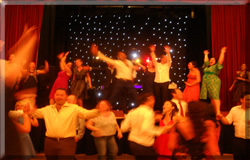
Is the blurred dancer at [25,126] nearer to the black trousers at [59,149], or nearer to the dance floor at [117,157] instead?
the black trousers at [59,149]

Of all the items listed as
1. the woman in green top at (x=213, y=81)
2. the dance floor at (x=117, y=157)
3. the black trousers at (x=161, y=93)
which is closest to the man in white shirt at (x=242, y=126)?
the dance floor at (x=117, y=157)

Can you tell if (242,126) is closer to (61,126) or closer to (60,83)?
(61,126)

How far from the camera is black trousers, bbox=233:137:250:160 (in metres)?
3.19

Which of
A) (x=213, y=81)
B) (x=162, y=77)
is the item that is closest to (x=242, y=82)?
(x=213, y=81)

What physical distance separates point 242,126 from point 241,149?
33cm

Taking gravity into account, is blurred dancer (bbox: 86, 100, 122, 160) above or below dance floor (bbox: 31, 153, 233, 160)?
above

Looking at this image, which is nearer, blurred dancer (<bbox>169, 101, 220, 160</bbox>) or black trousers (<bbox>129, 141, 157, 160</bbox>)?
blurred dancer (<bbox>169, 101, 220, 160</bbox>)

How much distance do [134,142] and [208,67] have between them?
11.6 ft

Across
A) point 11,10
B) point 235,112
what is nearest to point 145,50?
point 11,10

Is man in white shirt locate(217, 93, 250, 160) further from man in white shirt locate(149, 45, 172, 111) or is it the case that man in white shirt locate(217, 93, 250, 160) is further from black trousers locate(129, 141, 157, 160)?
man in white shirt locate(149, 45, 172, 111)

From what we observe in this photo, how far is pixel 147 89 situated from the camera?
5.64 m

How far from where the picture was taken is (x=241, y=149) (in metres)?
3.25

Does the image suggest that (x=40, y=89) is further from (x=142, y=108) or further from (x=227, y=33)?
(x=227, y=33)

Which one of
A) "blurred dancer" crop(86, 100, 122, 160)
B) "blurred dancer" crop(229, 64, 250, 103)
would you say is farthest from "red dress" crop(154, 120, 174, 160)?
"blurred dancer" crop(229, 64, 250, 103)
